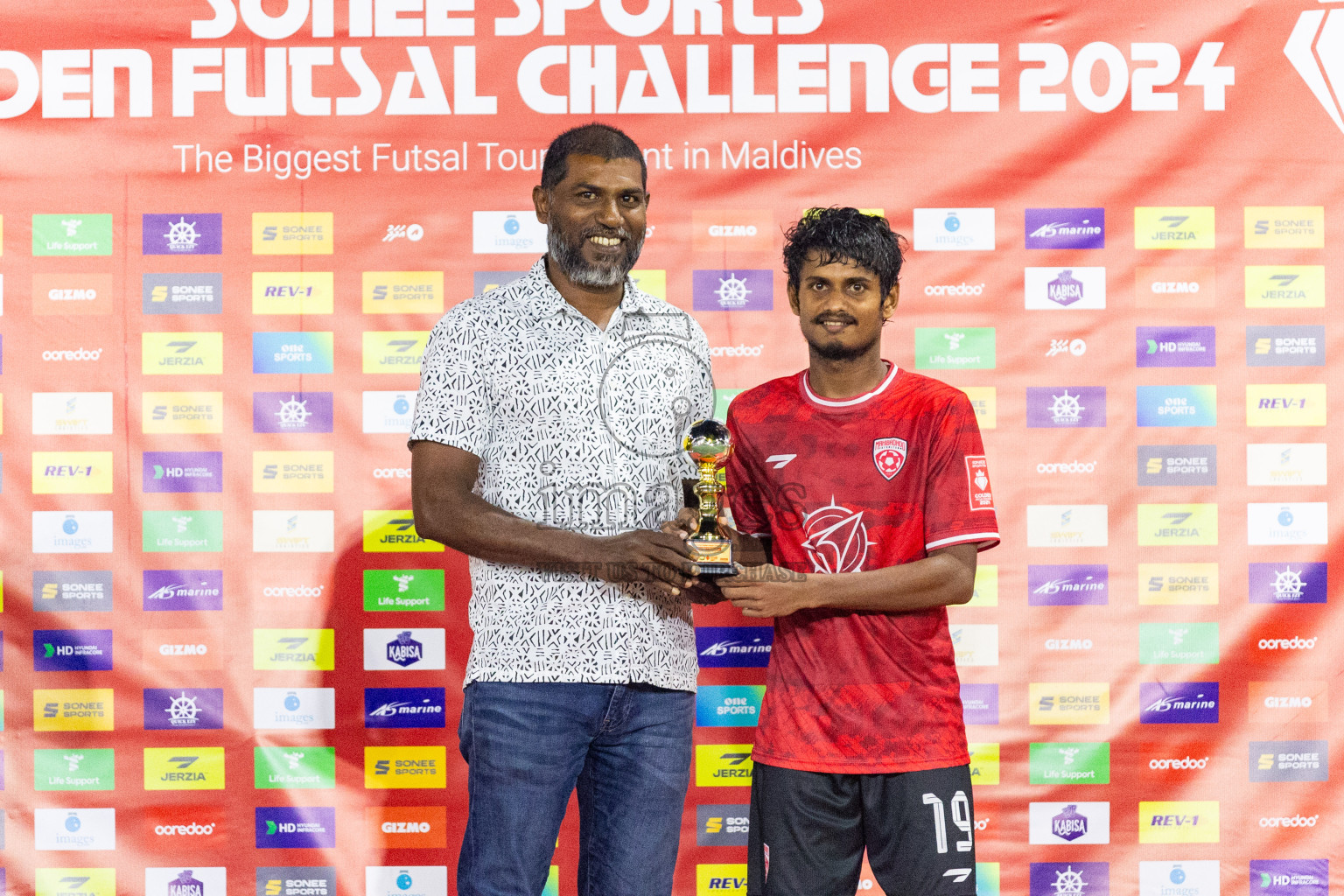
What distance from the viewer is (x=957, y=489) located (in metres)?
1.96

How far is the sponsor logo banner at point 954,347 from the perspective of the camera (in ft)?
9.62

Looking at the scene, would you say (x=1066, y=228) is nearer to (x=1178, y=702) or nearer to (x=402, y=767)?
(x=1178, y=702)

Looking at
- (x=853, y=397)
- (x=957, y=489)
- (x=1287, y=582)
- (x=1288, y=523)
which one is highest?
(x=853, y=397)

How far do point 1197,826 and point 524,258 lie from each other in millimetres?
2489

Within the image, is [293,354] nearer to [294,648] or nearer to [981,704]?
[294,648]

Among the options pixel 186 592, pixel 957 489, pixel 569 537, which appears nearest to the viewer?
pixel 569 537

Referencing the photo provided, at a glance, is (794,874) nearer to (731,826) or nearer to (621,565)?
(621,565)

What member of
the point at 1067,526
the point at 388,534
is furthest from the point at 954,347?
the point at 388,534

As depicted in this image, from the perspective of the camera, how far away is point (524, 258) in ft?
9.66

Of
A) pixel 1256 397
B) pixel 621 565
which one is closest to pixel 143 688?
pixel 621 565

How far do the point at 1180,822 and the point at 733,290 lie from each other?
6.43 feet

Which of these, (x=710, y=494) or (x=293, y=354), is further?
(x=293, y=354)

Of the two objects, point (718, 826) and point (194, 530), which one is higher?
point (194, 530)

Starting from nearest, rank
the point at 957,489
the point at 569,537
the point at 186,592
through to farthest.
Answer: the point at 569,537, the point at 957,489, the point at 186,592
